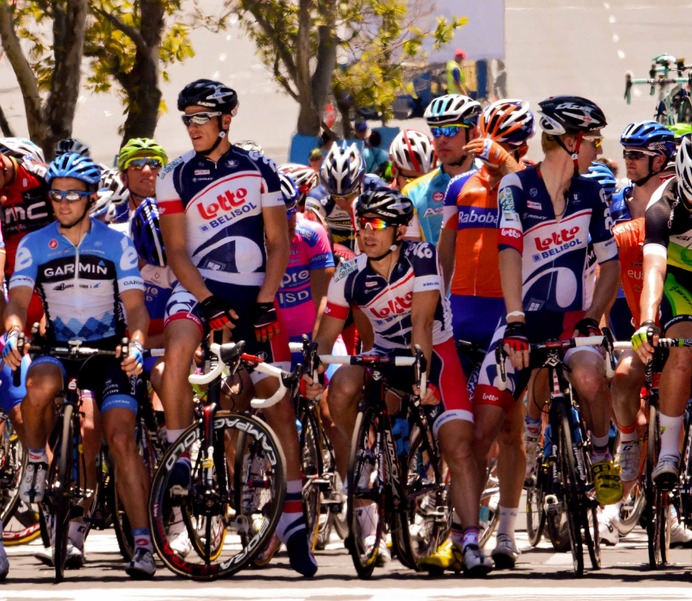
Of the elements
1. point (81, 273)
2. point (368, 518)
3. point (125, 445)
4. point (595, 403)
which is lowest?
point (368, 518)

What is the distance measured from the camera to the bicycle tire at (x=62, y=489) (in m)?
9.84

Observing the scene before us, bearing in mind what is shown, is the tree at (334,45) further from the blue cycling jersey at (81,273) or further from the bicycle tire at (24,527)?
the blue cycling jersey at (81,273)

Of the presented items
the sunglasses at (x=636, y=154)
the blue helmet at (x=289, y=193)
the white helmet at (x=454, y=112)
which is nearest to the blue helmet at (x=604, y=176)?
the sunglasses at (x=636, y=154)

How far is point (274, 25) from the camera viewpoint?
2912 centimetres

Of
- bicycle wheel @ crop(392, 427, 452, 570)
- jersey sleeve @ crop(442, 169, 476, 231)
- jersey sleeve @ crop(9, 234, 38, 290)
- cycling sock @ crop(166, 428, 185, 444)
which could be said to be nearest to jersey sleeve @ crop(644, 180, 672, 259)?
jersey sleeve @ crop(442, 169, 476, 231)

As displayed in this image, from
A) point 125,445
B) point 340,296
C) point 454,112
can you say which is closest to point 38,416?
point 125,445

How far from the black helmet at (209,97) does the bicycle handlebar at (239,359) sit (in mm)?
1371

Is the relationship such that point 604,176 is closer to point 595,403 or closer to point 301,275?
point 301,275

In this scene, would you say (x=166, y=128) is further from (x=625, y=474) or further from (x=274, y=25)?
(x=625, y=474)

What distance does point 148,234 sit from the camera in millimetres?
11438

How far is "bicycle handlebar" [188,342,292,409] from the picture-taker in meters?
9.88

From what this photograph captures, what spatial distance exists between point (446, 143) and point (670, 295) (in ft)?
7.54

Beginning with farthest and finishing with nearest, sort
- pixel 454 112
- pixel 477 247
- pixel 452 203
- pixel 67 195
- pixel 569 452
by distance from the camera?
pixel 454 112 < pixel 452 203 < pixel 477 247 < pixel 67 195 < pixel 569 452

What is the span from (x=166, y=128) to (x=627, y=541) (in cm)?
3745
